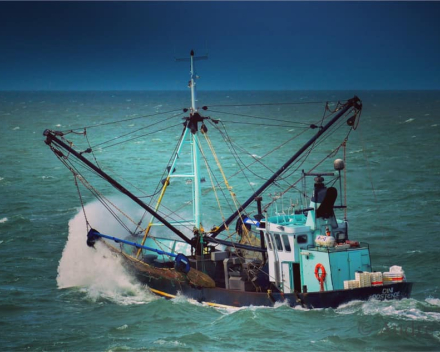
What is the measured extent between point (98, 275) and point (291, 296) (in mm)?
12323

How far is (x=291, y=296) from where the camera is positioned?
35344mm

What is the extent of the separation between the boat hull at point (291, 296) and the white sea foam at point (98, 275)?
2.90 meters

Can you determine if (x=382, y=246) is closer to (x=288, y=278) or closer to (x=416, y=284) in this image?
(x=416, y=284)

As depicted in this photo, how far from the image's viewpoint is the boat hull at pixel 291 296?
34.3 meters

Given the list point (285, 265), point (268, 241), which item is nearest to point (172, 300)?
point (268, 241)

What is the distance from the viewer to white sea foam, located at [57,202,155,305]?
134ft

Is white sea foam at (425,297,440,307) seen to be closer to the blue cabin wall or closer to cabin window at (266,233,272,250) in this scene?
the blue cabin wall

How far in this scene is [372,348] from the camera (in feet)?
103

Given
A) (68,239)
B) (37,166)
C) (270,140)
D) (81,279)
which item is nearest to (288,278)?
(81,279)

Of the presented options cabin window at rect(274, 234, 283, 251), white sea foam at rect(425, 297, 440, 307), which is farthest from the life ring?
white sea foam at rect(425, 297, 440, 307)

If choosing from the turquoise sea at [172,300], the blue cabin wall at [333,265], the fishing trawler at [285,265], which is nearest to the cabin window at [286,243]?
the fishing trawler at [285,265]

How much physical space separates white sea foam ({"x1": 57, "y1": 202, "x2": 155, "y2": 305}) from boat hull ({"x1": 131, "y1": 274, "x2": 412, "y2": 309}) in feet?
9.51

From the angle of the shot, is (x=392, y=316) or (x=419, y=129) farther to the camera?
(x=419, y=129)

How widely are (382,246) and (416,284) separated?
7.51 meters
